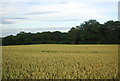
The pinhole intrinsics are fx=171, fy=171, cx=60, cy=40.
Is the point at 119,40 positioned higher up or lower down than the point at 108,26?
lower down

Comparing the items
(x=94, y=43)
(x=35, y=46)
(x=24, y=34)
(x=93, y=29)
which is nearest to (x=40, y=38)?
(x=24, y=34)

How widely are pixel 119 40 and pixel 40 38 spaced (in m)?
9.47

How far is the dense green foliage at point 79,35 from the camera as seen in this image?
14086mm

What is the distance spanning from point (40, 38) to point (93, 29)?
23.4ft

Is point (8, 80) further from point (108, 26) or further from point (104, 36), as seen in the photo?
point (104, 36)

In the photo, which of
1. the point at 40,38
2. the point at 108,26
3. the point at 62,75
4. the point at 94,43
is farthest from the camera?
the point at 94,43

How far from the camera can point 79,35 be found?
19391 millimetres

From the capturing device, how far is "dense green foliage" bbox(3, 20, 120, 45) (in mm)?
14086

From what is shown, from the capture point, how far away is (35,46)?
1812cm

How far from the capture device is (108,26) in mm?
17531

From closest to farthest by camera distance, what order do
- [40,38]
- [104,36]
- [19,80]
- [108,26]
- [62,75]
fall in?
[19,80] → [62,75] → [40,38] → [108,26] → [104,36]

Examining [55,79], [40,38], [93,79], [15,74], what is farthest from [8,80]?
[40,38]

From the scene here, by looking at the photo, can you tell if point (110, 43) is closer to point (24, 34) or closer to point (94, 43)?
point (94, 43)

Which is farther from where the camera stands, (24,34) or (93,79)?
(24,34)
